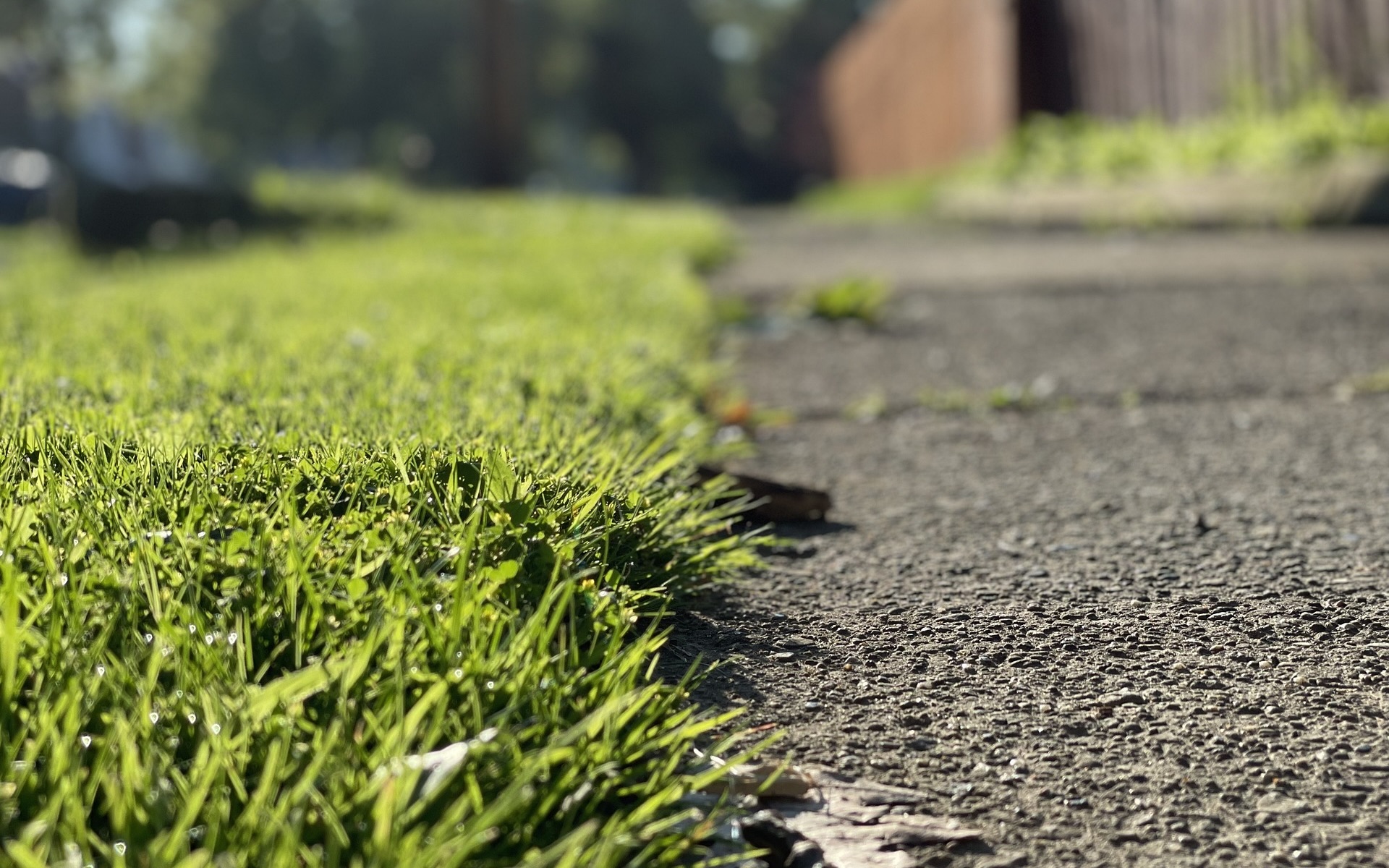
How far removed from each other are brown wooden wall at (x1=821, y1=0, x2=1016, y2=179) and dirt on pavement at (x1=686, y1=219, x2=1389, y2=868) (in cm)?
1029

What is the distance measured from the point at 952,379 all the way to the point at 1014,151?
9.05m

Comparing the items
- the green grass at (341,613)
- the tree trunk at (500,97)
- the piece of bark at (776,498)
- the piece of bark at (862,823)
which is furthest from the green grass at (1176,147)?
the piece of bark at (862,823)

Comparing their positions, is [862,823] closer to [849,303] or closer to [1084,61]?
[849,303]

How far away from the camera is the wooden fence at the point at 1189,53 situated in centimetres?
801

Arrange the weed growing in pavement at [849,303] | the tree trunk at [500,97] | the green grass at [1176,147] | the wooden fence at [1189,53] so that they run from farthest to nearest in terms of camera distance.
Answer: the tree trunk at [500,97]
the wooden fence at [1189,53]
the green grass at [1176,147]
the weed growing in pavement at [849,303]

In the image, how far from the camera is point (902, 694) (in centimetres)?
164

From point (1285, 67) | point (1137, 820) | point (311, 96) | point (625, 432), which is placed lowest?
point (1137, 820)

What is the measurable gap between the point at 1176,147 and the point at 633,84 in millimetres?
28860

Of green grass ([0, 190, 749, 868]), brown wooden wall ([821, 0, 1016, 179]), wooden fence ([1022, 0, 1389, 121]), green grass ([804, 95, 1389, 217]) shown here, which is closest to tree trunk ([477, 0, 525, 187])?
green grass ([804, 95, 1389, 217])

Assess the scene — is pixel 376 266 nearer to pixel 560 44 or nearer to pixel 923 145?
pixel 923 145

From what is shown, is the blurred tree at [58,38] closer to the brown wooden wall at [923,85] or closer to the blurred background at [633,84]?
the blurred background at [633,84]

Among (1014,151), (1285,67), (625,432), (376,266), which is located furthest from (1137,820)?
(1014,151)

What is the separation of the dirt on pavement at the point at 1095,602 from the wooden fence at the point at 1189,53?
14.9 ft

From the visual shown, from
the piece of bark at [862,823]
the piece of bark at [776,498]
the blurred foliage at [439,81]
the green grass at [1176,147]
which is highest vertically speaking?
the blurred foliage at [439,81]
